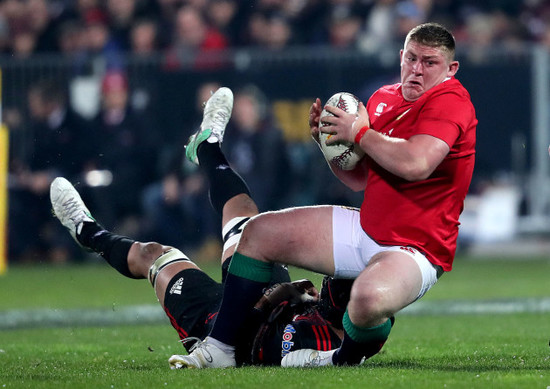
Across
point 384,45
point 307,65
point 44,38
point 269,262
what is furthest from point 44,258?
point 269,262

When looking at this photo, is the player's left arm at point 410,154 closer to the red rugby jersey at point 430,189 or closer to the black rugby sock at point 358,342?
the red rugby jersey at point 430,189

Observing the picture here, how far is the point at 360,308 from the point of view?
538 centimetres

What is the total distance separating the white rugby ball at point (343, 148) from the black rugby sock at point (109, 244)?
152cm

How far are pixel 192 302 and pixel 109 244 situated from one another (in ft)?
2.99

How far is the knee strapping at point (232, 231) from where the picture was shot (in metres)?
6.48

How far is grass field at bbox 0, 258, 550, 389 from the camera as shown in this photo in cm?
520

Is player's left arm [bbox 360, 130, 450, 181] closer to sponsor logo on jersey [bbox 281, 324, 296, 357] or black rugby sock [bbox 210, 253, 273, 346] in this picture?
black rugby sock [bbox 210, 253, 273, 346]

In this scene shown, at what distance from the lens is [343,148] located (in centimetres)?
585

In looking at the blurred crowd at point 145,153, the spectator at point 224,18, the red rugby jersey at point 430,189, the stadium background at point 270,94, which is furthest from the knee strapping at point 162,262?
the spectator at point 224,18

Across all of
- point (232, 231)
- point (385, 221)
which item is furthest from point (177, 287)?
point (385, 221)

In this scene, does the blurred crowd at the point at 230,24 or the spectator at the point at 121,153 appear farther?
the blurred crowd at the point at 230,24

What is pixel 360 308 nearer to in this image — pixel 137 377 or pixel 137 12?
pixel 137 377

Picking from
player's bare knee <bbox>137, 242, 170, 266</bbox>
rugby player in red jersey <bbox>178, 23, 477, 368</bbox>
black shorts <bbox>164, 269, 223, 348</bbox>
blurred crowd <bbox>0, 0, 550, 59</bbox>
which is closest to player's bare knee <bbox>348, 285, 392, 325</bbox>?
rugby player in red jersey <bbox>178, 23, 477, 368</bbox>

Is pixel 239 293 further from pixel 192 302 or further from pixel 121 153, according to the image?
pixel 121 153
